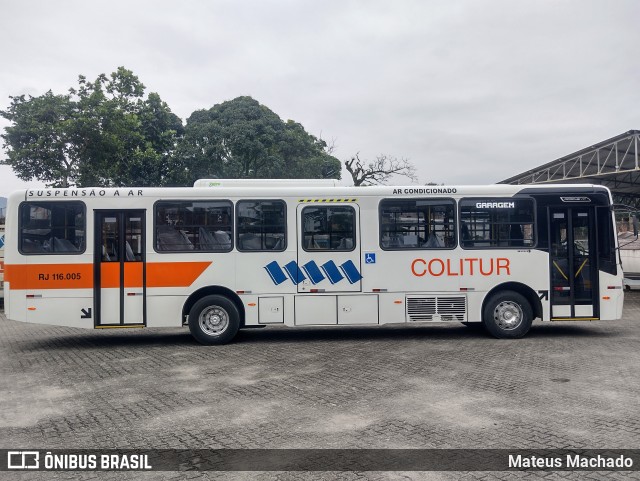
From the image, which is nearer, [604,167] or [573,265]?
[573,265]

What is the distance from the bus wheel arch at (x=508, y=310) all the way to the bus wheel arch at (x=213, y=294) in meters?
4.91

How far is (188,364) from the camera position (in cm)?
901

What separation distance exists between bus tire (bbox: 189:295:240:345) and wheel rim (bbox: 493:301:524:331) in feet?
17.3

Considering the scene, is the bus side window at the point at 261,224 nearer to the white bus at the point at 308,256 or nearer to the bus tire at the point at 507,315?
the white bus at the point at 308,256

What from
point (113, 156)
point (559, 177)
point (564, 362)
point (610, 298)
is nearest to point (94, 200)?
point (564, 362)

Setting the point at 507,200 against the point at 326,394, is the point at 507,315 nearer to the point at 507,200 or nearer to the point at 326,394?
the point at 507,200

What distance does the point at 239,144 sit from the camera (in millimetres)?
30359

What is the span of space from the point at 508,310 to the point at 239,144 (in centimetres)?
2221

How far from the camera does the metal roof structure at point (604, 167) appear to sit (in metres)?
21.4

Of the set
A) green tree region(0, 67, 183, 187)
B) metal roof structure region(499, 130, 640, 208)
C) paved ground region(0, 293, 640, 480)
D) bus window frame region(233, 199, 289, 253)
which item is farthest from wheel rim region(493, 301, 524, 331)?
green tree region(0, 67, 183, 187)

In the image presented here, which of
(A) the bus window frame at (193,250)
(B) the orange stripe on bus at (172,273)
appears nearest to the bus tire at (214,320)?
(B) the orange stripe on bus at (172,273)

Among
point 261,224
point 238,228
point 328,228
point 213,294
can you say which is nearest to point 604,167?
point 328,228

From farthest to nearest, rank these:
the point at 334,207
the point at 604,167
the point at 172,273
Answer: the point at 604,167 → the point at 334,207 → the point at 172,273

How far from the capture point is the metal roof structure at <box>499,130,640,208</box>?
844 inches
